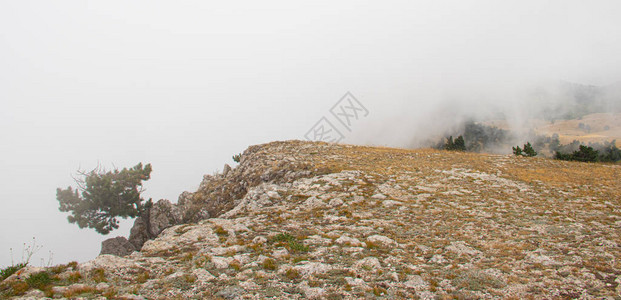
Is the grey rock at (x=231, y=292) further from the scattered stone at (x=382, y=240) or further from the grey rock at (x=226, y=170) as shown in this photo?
the grey rock at (x=226, y=170)

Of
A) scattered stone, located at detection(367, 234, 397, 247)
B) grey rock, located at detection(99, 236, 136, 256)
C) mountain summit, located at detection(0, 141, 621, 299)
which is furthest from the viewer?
grey rock, located at detection(99, 236, 136, 256)

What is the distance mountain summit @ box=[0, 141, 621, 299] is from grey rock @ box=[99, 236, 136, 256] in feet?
61.5

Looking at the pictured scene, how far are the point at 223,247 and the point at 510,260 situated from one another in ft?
30.6

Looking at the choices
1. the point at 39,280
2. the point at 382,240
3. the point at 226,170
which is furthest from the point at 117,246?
the point at 382,240

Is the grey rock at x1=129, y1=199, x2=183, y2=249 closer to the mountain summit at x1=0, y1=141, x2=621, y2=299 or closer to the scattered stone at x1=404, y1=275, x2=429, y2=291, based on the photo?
the mountain summit at x1=0, y1=141, x2=621, y2=299

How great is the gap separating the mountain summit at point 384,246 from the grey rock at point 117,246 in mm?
18735

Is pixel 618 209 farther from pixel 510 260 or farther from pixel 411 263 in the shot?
pixel 411 263

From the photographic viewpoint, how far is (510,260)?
8586mm

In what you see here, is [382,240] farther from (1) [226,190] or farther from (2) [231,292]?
(1) [226,190]

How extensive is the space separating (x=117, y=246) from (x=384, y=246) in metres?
28.5

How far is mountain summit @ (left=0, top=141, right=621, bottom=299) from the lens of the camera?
7.18 metres

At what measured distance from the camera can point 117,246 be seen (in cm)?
2752

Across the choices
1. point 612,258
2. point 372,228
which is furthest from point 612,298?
point 372,228

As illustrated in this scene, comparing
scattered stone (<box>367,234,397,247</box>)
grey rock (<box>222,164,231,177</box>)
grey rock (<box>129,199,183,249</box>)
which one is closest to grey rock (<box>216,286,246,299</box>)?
scattered stone (<box>367,234,397,247</box>)
